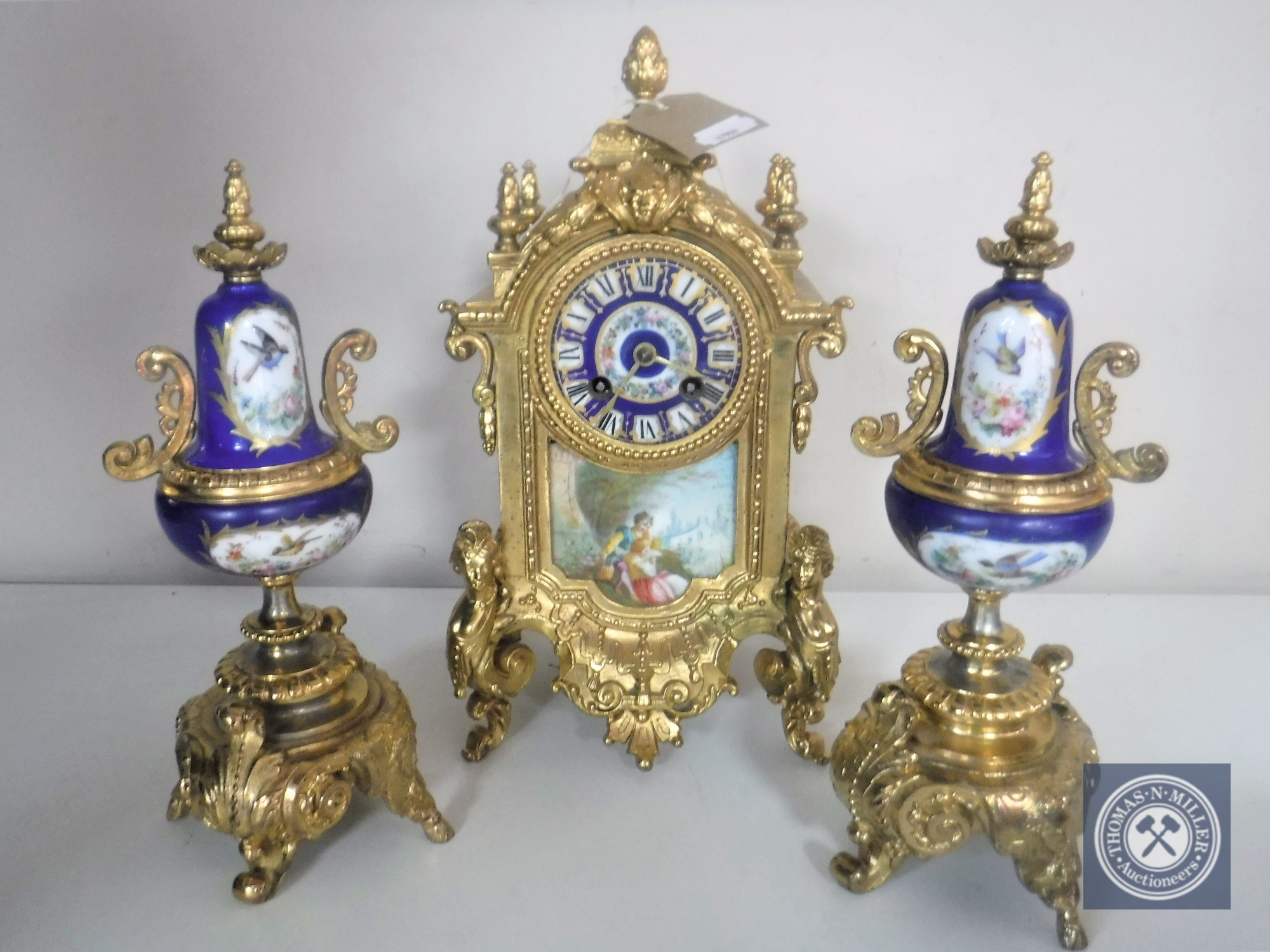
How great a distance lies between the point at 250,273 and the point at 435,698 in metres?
0.74

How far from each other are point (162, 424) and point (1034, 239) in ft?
3.34

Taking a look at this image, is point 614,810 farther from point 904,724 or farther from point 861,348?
point 861,348

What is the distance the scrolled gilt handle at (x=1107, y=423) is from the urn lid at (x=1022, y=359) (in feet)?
0.07

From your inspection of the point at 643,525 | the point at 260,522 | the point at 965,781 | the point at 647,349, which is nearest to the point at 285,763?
the point at 260,522

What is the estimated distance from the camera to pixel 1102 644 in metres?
1.61

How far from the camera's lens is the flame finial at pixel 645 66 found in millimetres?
1124

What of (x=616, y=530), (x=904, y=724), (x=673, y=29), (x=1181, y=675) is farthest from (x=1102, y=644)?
(x=673, y=29)

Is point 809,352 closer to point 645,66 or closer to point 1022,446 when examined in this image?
point 1022,446

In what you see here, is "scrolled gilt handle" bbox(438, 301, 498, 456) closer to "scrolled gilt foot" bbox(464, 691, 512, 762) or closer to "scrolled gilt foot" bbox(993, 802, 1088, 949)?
"scrolled gilt foot" bbox(464, 691, 512, 762)

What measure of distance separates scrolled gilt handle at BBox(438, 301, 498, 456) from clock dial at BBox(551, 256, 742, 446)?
89 mm

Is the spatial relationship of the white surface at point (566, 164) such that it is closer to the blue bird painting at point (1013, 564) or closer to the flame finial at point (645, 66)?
the flame finial at point (645, 66)

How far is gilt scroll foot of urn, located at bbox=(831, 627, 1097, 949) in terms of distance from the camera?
995 millimetres

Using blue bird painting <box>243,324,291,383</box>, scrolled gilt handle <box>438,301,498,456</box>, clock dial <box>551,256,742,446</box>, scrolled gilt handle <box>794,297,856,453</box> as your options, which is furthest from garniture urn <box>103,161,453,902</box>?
scrolled gilt handle <box>794,297,856,453</box>

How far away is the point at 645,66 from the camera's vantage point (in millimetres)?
1128
